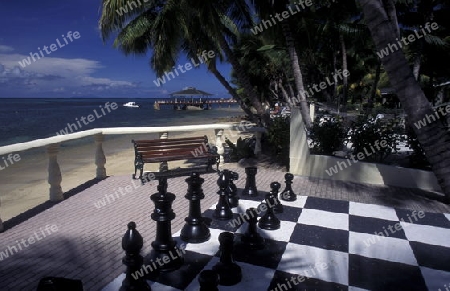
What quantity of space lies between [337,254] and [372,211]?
1.69 m

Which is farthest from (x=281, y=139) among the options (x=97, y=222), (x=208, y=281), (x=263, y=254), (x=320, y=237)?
(x=208, y=281)

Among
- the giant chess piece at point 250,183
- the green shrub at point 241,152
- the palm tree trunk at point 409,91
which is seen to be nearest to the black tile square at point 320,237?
the giant chess piece at point 250,183

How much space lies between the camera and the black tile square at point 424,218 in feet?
13.3

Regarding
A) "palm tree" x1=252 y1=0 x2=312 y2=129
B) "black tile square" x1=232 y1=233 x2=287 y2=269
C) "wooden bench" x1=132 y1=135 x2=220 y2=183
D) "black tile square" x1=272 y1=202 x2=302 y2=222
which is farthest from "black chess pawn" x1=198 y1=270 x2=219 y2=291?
"palm tree" x1=252 y1=0 x2=312 y2=129

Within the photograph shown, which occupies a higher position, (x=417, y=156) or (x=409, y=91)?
(x=409, y=91)

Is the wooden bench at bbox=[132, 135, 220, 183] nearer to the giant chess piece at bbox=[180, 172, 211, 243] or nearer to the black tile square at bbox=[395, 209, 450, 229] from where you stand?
the giant chess piece at bbox=[180, 172, 211, 243]

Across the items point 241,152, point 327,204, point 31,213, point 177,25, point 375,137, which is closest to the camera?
point 31,213

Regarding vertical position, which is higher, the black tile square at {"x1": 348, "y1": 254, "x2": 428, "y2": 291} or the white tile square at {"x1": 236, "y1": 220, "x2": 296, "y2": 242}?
the white tile square at {"x1": 236, "y1": 220, "x2": 296, "y2": 242}

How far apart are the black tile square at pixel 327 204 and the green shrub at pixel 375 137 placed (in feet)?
6.24

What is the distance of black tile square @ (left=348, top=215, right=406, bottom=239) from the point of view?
146 inches

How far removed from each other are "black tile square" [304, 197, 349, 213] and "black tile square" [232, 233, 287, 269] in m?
1.47

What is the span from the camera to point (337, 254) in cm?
316

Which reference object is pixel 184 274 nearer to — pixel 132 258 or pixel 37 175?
pixel 132 258

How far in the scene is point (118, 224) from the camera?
13.4 ft
